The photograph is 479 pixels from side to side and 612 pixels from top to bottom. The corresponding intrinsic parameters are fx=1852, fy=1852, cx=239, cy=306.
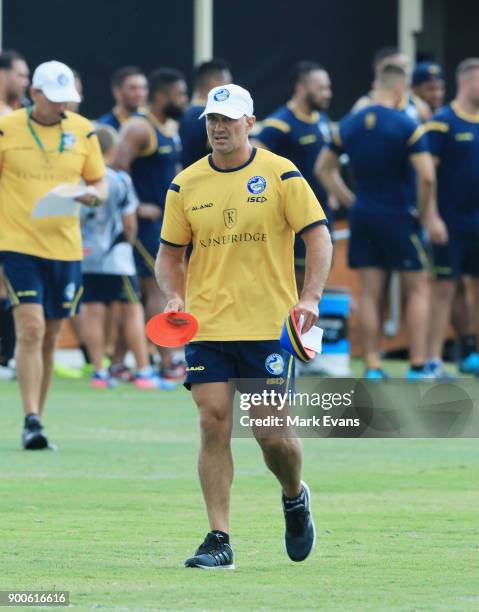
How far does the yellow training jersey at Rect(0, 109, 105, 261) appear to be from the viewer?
11.8 metres

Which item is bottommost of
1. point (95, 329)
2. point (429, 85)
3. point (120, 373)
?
point (120, 373)

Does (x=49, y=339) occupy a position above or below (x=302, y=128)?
below

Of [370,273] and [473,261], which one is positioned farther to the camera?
[473,261]

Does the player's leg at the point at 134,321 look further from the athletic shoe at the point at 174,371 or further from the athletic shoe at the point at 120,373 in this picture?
the athletic shoe at the point at 120,373

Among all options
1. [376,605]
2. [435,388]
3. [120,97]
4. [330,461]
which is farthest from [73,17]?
[376,605]

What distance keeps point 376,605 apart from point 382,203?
398 inches

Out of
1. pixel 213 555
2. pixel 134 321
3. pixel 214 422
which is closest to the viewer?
pixel 213 555

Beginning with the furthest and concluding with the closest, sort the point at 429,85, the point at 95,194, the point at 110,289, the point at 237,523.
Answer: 1. the point at 429,85
2. the point at 110,289
3. the point at 95,194
4. the point at 237,523

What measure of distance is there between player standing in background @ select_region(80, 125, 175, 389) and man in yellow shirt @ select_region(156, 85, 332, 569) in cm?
814

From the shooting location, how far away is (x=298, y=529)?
25.3 feet

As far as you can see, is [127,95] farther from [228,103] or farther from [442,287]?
[228,103]

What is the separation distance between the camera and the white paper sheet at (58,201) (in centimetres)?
1163

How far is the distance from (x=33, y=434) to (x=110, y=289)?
4807mm

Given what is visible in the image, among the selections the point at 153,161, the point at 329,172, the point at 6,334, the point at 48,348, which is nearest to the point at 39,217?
the point at 48,348
